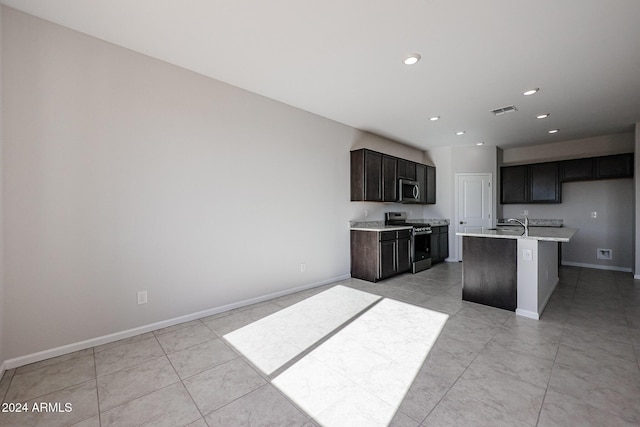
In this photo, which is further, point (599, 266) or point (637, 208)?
point (599, 266)

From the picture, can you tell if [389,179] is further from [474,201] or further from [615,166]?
[615,166]

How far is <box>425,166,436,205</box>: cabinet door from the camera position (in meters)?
6.14

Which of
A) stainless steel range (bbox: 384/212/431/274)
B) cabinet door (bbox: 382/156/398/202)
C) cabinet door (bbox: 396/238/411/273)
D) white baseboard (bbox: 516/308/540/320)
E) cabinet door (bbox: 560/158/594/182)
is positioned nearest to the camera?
white baseboard (bbox: 516/308/540/320)

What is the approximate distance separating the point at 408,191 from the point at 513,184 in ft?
9.13

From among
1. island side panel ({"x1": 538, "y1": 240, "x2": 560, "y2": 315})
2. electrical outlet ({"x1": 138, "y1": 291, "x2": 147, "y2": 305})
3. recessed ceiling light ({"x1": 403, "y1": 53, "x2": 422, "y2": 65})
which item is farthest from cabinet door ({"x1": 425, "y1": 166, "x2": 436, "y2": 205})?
electrical outlet ({"x1": 138, "y1": 291, "x2": 147, "y2": 305})

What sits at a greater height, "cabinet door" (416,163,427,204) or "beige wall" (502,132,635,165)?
"beige wall" (502,132,635,165)

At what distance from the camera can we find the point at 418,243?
521 cm

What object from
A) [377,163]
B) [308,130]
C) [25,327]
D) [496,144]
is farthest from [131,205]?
[496,144]

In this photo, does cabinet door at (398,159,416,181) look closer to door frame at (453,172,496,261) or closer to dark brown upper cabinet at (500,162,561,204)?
door frame at (453,172,496,261)

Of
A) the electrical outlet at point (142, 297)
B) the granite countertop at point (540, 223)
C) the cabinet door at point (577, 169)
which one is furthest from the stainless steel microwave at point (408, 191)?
the electrical outlet at point (142, 297)

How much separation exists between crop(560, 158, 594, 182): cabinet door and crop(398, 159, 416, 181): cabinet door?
311 centimetres

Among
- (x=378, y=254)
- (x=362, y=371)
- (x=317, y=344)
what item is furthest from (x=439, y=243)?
(x=362, y=371)

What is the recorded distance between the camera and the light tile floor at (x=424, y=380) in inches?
60.2

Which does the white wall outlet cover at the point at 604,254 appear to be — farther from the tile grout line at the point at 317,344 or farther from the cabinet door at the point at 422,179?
the tile grout line at the point at 317,344
